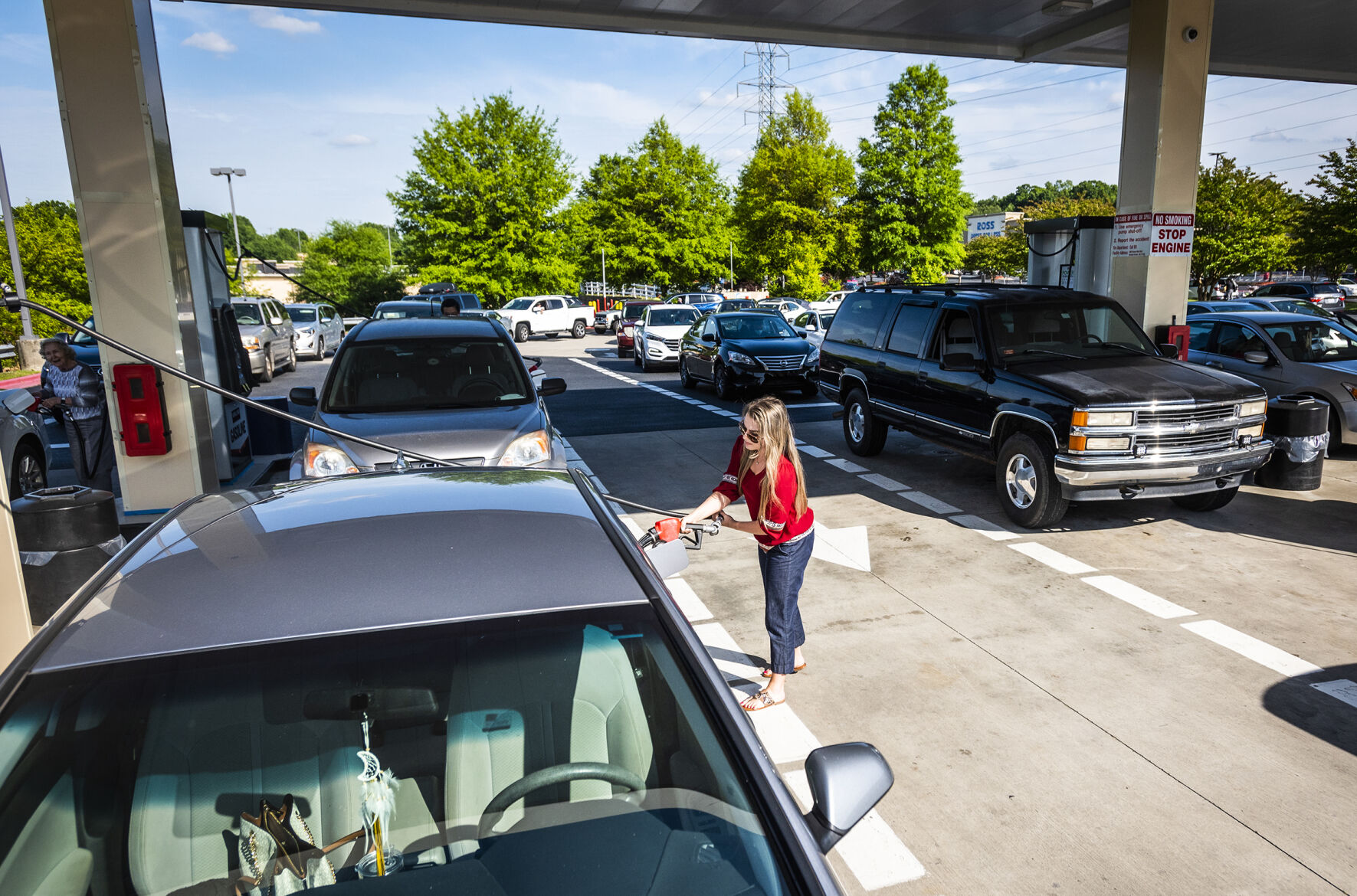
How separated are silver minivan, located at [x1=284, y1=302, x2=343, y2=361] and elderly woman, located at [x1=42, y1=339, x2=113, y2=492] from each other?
60.4 ft

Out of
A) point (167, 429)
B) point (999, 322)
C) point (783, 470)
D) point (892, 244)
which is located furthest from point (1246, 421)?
point (892, 244)

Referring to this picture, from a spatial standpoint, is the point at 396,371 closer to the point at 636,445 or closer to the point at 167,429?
the point at 167,429

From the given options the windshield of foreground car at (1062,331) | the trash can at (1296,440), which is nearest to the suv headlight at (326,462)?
the windshield of foreground car at (1062,331)

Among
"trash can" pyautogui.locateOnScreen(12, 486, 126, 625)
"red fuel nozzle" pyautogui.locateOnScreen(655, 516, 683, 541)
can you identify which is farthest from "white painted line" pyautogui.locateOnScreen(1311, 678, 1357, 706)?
"trash can" pyautogui.locateOnScreen(12, 486, 126, 625)

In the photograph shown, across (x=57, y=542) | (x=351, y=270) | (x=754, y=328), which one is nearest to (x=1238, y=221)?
(x=754, y=328)

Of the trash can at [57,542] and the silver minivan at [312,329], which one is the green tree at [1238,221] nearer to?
the silver minivan at [312,329]

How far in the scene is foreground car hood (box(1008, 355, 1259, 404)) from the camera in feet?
25.1

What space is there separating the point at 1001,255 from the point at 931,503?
5427 cm

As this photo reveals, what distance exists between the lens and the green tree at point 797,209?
4562 centimetres

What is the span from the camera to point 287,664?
198 cm

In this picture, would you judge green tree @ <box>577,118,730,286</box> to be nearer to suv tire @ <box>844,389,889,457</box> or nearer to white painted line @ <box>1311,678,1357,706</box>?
suv tire @ <box>844,389,889,457</box>

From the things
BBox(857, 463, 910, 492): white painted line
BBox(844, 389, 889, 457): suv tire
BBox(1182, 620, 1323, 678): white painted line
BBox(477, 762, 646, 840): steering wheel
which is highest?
BBox(477, 762, 646, 840): steering wheel

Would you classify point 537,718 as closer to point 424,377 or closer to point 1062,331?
point 424,377

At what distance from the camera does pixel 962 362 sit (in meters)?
9.01
